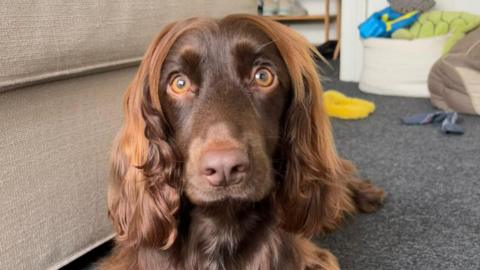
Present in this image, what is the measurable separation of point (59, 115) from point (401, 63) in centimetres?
261

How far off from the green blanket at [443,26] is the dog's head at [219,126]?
2470 mm

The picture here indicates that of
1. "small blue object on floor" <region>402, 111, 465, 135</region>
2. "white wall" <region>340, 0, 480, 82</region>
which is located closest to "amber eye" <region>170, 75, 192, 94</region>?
"small blue object on floor" <region>402, 111, 465, 135</region>

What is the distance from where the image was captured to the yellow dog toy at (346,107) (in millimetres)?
2904

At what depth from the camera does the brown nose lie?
0.83 m

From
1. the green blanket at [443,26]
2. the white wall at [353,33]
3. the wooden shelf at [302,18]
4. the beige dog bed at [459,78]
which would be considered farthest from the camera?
the wooden shelf at [302,18]

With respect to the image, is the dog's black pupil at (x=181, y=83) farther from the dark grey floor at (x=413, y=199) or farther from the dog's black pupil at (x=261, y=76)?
the dark grey floor at (x=413, y=199)

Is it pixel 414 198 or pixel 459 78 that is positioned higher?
pixel 459 78

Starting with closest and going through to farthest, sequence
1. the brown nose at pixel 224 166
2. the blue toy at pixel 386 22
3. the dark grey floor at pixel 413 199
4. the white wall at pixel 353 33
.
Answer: the brown nose at pixel 224 166 < the dark grey floor at pixel 413 199 < the blue toy at pixel 386 22 < the white wall at pixel 353 33

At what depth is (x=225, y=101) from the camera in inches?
37.1

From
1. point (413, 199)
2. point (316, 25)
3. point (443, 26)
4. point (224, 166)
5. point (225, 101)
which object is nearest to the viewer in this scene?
point (224, 166)

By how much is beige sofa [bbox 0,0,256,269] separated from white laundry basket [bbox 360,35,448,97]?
2.26m

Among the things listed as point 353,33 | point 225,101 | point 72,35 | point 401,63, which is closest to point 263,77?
point 225,101

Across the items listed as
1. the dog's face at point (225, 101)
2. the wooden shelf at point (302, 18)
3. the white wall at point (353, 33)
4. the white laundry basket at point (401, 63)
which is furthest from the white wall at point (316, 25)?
the dog's face at point (225, 101)

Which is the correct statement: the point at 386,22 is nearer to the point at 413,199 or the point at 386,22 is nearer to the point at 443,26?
the point at 443,26
